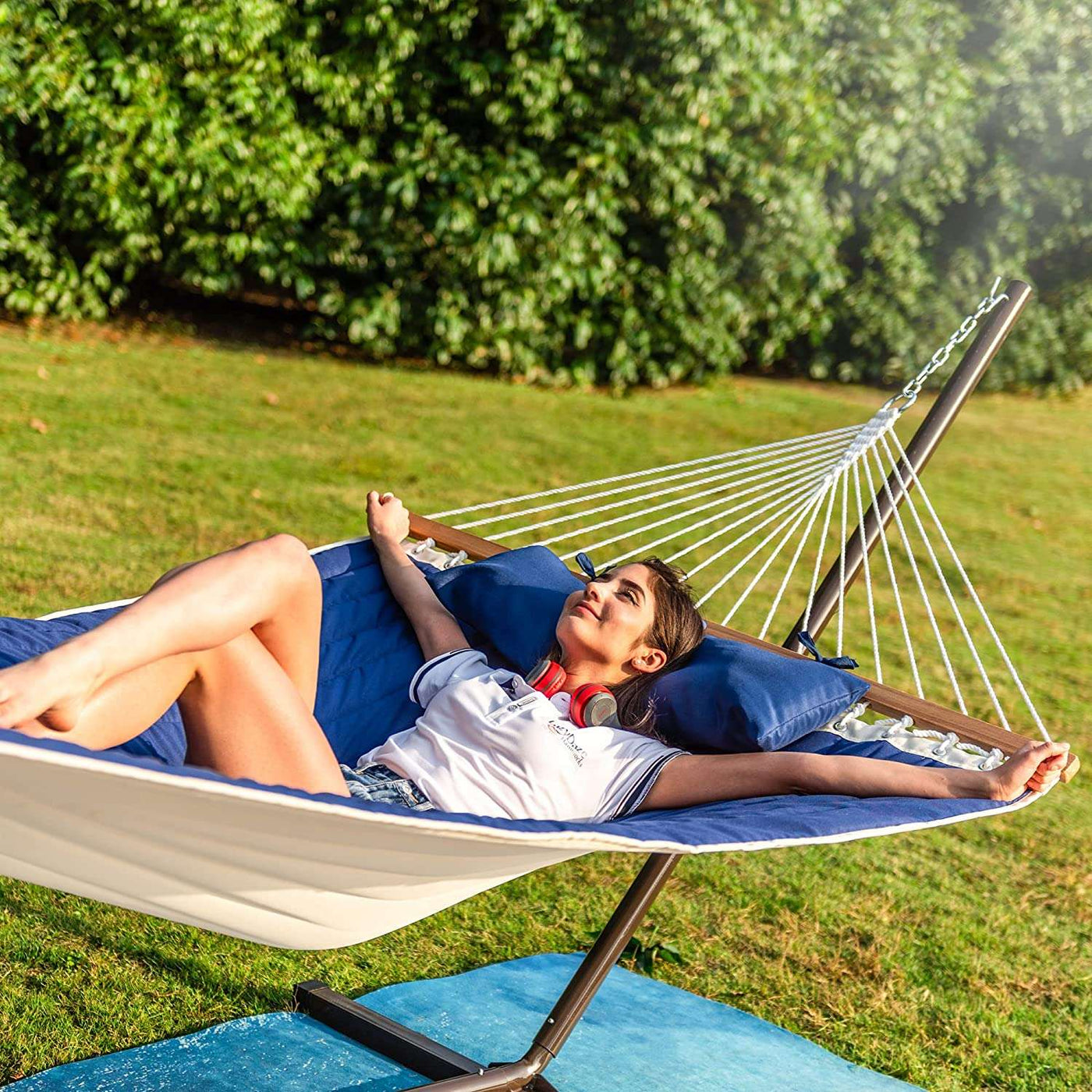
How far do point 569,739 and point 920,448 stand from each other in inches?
31.2

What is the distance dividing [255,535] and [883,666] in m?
2.05

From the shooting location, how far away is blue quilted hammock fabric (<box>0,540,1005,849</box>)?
5.22ft

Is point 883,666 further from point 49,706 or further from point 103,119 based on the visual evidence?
point 103,119

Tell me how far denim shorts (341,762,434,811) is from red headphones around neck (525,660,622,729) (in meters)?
0.24

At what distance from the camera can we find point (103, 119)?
625 centimetres

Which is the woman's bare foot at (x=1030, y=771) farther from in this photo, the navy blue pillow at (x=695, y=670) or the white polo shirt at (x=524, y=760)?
the white polo shirt at (x=524, y=760)

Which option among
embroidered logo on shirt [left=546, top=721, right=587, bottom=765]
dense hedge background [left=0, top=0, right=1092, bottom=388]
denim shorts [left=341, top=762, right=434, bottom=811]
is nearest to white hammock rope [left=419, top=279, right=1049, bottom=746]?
embroidered logo on shirt [left=546, top=721, right=587, bottom=765]

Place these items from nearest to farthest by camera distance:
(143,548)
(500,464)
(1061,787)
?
(1061,787) → (143,548) → (500,464)

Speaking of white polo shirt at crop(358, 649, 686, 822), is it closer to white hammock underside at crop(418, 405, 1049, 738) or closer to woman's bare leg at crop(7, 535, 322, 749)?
woman's bare leg at crop(7, 535, 322, 749)

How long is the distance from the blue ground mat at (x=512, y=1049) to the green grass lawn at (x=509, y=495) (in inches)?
2.4

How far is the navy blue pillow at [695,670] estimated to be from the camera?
6.54ft

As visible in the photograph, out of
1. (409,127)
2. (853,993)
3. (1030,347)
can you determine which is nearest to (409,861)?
(853,993)

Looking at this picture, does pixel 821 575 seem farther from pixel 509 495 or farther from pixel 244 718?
pixel 244 718

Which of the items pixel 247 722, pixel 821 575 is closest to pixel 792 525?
pixel 247 722
